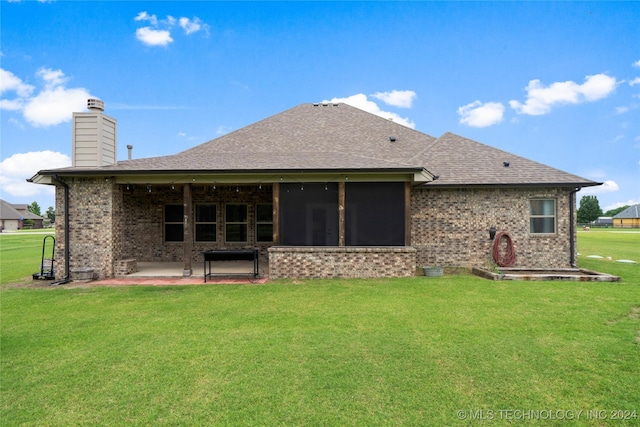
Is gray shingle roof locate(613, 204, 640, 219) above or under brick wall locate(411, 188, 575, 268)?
above

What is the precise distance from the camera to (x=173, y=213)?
13.4 metres

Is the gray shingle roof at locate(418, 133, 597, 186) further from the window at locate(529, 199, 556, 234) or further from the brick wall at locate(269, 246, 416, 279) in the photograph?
the brick wall at locate(269, 246, 416, 279)

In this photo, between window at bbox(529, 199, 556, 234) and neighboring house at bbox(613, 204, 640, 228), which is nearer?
window at bbox(529, 199, 556, 234)

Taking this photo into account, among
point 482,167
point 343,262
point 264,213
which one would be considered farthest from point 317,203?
point 482,167

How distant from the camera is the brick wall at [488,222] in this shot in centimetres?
1125

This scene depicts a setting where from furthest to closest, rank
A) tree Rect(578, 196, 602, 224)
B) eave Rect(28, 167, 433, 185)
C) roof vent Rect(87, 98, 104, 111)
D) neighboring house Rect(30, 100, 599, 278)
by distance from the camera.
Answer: tree Rect(578, 196, 602, 224) < roof vent Rect(87, 98, 104, 111) < neighboring house Rect(30, 100, 599, 278) < eave Rect(28, 167, 433, 185)

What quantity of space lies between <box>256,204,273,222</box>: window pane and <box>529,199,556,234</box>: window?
9.50m

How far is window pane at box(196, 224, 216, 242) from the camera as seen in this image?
43.9ft

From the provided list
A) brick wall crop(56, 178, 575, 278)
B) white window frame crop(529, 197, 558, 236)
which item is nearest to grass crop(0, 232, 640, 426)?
brick wall crop(56, 178, 575, 278)

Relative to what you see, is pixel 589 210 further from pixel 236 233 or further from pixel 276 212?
pixel 276 212

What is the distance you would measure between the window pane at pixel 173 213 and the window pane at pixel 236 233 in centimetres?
201

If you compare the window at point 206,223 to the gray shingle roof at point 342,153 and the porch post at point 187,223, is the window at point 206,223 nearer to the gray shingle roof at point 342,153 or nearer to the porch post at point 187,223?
the gray shingle roof at point 342,153

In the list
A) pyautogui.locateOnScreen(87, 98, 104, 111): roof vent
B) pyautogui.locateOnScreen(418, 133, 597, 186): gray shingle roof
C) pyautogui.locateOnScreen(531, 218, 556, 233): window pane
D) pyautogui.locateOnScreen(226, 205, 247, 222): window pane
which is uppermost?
pyautogui.locateOnScreen(87, 98, 104, 111): roof vent

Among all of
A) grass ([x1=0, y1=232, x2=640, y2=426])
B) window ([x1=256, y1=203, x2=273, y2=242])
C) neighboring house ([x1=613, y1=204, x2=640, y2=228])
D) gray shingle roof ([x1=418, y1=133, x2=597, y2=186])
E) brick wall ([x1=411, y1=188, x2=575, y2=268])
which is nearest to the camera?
grass ([x1=0, y1=232, x2=640, y2=426])
